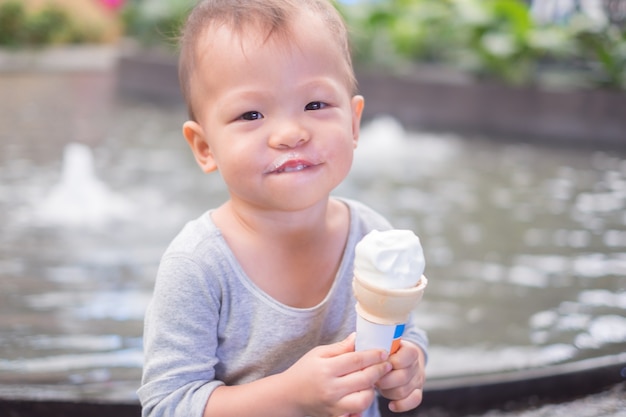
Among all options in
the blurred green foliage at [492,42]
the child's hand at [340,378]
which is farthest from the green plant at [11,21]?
the child's hand at [340,378]

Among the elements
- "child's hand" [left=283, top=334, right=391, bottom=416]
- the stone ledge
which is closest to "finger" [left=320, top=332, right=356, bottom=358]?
"child's hand" [left=283, top=334, right=391, bottom=416]

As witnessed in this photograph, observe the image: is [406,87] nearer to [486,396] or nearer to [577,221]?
[577,221]

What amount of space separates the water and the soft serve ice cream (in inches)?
42.1

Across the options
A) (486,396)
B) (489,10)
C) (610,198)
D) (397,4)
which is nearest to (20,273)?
(486,396)

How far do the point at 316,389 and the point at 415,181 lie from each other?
14.7 feet

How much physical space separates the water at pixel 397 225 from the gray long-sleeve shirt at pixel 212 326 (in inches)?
29.0

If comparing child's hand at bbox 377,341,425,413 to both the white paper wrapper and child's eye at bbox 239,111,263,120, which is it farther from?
child's eye at bbox 239,111,263,120

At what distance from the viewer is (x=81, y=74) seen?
1209cm

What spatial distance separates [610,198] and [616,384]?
10.3 feet

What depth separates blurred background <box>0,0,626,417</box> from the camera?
2.69 metres

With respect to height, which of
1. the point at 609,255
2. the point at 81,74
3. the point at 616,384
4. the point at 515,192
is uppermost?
the point at 616,384

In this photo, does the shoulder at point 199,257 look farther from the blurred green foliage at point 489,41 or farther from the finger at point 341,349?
the blurred green foliage at point 489,41

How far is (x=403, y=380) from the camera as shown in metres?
1.25

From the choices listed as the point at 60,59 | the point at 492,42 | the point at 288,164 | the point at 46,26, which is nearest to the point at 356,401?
the point at 288,164
